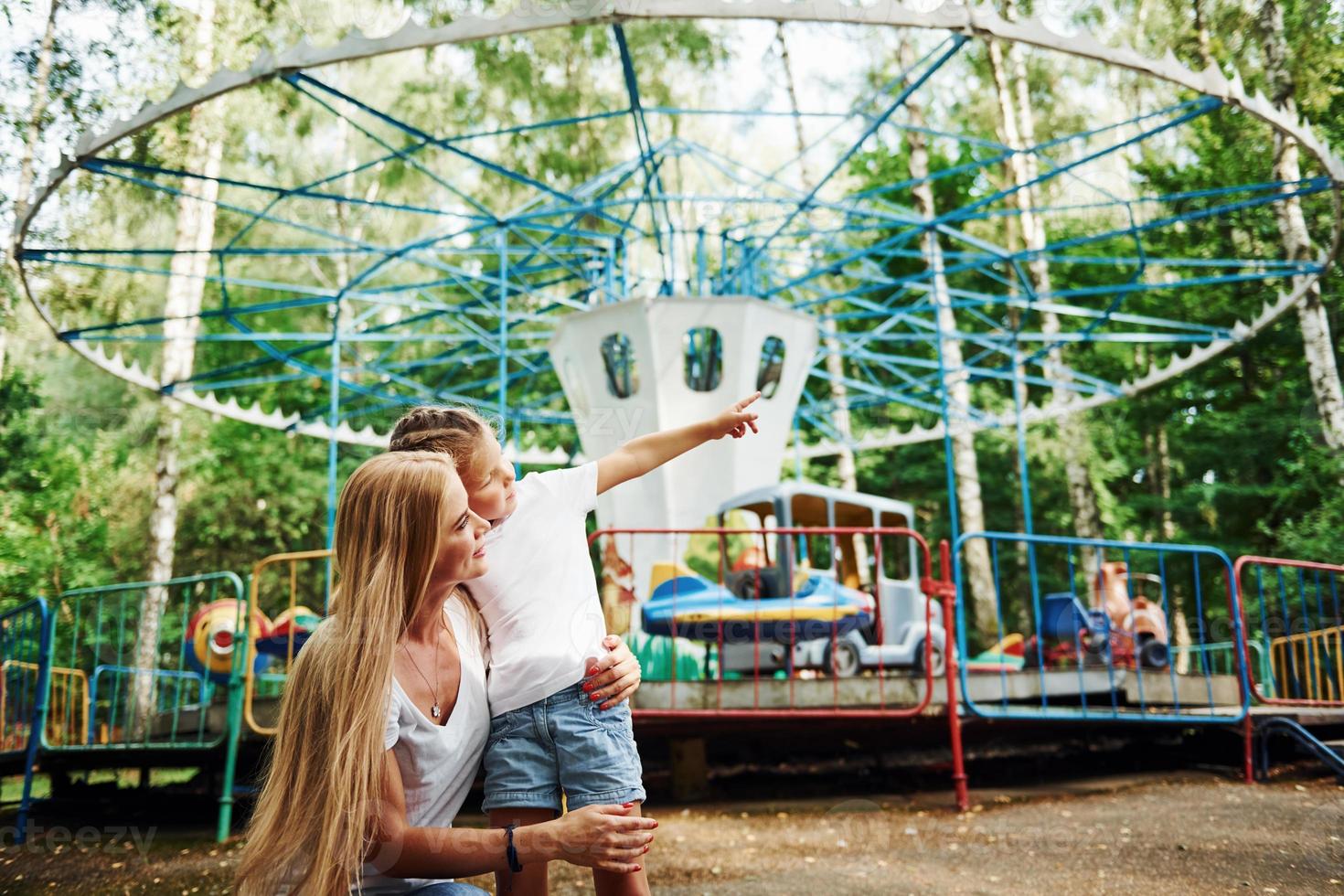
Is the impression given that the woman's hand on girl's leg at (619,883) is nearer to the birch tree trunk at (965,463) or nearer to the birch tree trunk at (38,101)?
the birch tree trunk at (38,101)

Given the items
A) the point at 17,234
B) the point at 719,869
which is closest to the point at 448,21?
the point at 17,234

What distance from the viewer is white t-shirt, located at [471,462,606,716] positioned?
6.75ft

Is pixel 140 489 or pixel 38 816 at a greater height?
pixel 140 489

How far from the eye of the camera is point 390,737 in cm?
169

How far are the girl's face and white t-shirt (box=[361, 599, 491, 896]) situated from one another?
0.81 ft

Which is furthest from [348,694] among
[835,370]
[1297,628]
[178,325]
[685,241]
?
[835,370]

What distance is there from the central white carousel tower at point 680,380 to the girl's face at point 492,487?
7.74m

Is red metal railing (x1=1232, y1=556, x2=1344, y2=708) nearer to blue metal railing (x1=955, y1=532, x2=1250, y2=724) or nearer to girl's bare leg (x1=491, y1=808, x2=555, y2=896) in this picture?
blue metal railing (x1=955, y1=532, x2=1250, y2=724)

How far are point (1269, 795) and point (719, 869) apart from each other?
124 inches

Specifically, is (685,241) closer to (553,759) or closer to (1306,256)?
(1306,256)

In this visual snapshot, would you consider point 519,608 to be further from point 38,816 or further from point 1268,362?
point 1268,362

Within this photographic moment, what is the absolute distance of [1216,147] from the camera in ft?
46.5

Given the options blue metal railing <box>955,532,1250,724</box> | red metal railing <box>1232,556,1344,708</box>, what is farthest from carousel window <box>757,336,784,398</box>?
red metal railing <box>1232,556,1344,708</box>

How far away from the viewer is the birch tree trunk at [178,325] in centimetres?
1315
